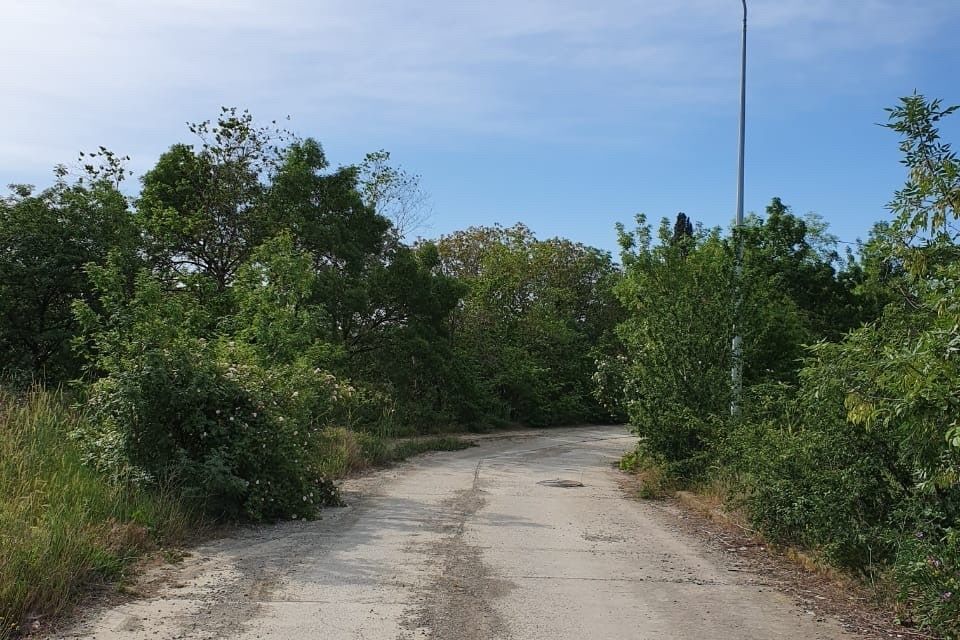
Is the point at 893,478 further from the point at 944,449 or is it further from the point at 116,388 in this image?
the point at 116,388

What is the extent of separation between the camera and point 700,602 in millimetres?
6707

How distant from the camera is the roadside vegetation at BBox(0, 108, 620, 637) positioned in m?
8.52

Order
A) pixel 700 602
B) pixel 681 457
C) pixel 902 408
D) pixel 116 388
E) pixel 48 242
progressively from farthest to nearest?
pixel 48 242 → pixel 681 457 → pixel 116 388 → pixel 700 602 → pixel 902 408

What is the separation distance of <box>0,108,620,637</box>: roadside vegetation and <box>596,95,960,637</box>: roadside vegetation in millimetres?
5561

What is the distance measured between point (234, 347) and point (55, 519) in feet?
17.2

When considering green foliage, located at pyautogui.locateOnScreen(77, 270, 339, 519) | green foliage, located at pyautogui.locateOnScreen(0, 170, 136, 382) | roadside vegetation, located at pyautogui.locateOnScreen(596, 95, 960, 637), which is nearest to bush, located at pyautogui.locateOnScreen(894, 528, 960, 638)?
roadside vegetation, located at pyautogui.locateOnScreen(596, 95, 960, 637)

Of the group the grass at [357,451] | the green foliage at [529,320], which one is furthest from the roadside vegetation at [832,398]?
the green foliage at [529,320]

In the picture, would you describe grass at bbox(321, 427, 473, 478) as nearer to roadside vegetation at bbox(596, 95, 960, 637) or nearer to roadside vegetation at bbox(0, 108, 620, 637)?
roadside vegetation at bbox(0, 108, 620, 637)

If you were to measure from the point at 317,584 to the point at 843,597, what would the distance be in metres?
4.52

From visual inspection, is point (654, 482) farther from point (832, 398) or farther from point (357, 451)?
point (832, 398)

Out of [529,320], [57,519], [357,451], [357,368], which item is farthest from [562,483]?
[529,320]

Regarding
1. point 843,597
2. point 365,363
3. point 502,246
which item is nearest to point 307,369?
point 843,597

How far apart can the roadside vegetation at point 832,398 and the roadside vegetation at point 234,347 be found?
5.56 m

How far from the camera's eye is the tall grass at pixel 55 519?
19.1 ft
